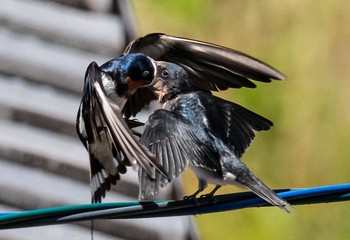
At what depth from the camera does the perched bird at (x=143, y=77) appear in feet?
11.7

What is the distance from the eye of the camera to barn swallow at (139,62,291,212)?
3.20m

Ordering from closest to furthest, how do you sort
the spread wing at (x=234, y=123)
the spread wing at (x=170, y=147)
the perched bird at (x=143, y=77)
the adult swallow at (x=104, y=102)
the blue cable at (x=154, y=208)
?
the blue cable at (x=154, y=208), the spread wing at (x=170, y=147), the adult swallow at (x=104, y=102), the spread wing at (x=234, y=123), the perched bird at (x=143, y=77)

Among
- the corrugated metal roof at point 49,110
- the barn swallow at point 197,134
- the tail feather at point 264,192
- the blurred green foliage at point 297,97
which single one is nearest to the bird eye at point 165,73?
the barn swallow at point 197,134

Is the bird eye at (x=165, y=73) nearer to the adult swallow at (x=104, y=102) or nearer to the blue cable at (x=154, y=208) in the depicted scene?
the adult swallow at (x=104, y=102)

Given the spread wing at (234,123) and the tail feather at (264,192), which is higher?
the spread wing at (234,123)

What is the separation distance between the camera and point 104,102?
3250mm

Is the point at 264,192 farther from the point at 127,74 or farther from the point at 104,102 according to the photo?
the point at 127,74

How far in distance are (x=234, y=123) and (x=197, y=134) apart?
17 centimetres

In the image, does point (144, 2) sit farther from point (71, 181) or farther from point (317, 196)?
point (317, 196)

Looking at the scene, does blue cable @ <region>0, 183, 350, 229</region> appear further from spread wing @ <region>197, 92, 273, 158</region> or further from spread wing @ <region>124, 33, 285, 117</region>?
spread wing @ <region>124, 33, 285, 117</region>

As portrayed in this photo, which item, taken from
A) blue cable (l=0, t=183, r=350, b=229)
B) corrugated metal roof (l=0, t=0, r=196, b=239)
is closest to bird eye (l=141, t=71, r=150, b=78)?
blue cable (l=0, t=183, r=350, b=229)

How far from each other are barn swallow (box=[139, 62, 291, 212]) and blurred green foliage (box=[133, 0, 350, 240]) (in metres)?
0.99

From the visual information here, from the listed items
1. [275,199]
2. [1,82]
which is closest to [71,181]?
[1,82]

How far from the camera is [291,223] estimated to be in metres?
4.65
